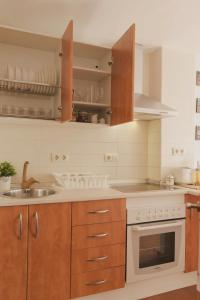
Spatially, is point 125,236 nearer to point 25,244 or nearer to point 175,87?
point 25,244

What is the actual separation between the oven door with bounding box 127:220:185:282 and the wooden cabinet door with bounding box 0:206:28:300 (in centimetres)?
80

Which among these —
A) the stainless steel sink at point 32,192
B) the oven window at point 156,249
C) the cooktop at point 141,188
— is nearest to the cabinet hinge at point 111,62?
the cooktop at point 141,188

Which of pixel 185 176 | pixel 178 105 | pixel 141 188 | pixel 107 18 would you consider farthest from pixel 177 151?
pixel 107 18

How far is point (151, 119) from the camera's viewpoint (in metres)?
2.69

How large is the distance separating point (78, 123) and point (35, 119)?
0.40 m

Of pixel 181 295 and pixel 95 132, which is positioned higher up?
pixel 95 132

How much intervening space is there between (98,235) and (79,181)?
19.9 inches

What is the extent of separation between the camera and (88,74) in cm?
240

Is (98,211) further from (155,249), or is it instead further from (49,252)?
(155,249)

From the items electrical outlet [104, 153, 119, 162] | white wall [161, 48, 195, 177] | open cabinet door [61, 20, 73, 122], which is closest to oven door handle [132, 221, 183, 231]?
white wall [161, 48, 195, 177]

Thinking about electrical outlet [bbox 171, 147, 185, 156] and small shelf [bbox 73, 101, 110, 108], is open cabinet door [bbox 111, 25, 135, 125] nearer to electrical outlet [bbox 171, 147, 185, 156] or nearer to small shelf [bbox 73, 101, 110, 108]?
small shelf [bbox 73, 101, 110, 108]

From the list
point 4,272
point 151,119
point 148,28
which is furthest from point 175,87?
point 4,272

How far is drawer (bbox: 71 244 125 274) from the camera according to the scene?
71.5 inches

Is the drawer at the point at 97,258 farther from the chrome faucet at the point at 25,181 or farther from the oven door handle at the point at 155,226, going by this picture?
the chrome faucet at the point at 25,181
